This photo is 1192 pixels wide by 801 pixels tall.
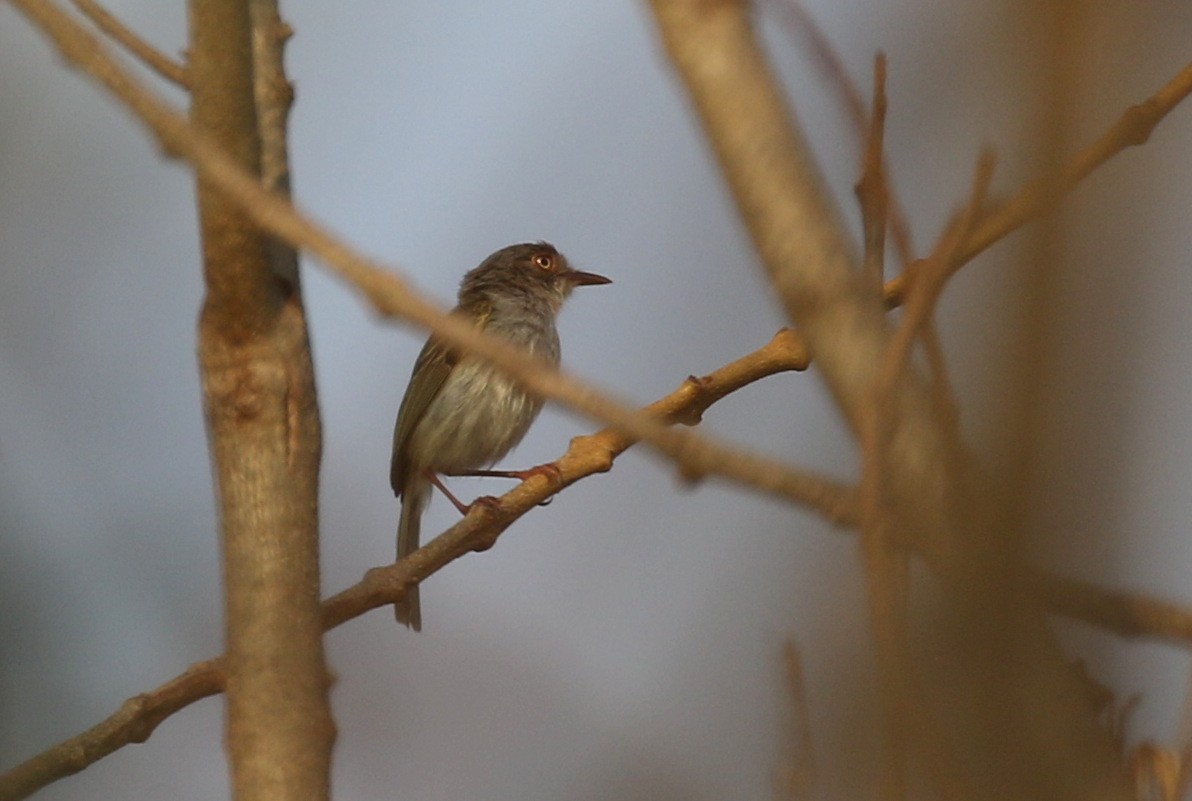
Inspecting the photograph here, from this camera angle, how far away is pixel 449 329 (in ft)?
5.63

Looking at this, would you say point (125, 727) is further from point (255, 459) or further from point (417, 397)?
point (417, 397)

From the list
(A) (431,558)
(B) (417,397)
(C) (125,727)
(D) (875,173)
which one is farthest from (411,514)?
(D) (875,173)

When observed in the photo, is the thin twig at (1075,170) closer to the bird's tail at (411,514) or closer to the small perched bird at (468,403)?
the small perched bird at (468,403)

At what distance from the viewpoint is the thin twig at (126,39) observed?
2916mm

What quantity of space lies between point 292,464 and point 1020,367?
1.58 m

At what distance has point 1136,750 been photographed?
1.65 metres

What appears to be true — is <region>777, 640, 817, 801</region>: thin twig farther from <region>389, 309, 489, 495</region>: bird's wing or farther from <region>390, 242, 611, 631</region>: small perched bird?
<region>389, 309, 489, 495</region>: bird's wing

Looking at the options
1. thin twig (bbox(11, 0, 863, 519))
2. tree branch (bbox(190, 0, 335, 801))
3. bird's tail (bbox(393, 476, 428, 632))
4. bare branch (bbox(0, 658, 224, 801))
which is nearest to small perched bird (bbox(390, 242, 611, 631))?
bird's tail (bbox(393, 476, 428, 632))

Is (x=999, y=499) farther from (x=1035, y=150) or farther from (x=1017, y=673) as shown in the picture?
(x=1035, y=150)

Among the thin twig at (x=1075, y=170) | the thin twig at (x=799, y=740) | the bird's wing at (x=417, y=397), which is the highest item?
the bird's wing at (x=417, y=397)

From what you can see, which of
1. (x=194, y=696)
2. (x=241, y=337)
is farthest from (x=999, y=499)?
(x=194, y=696)

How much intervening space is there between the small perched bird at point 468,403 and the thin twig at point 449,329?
17.4ft

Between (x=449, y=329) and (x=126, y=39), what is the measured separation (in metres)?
1.72

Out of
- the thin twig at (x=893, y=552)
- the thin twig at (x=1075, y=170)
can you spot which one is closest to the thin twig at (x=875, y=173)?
the thin twig at (x=1075, y=170)
